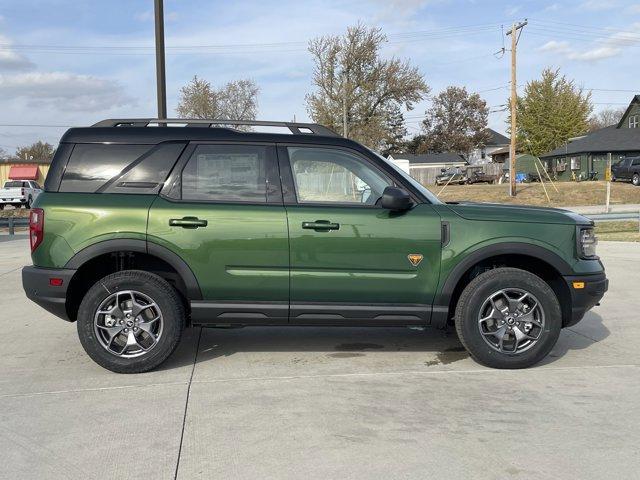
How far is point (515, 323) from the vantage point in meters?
4.78

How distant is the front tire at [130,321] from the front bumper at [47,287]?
7.7 inches

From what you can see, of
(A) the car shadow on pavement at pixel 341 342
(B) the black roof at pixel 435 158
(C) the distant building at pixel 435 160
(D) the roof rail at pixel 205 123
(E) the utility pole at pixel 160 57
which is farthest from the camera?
(B) the black roof at pixel 435 158

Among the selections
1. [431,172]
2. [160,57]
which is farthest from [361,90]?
[160,57]

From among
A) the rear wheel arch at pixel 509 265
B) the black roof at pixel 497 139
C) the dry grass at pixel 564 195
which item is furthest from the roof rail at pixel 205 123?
the black roof at pixel 497 139

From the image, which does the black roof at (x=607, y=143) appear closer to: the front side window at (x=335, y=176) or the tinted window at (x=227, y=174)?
the front side window at (x=335, y=176)

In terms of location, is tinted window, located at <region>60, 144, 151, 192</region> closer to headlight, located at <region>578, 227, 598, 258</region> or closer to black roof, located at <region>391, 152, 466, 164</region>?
headlight, located at <region>578, 227, 598, 258</region>

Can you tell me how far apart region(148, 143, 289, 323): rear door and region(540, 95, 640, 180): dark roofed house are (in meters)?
48.1

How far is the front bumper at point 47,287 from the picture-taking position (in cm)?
464

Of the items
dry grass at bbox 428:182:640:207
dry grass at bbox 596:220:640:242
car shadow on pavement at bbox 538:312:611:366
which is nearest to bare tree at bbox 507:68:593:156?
dry grass at bbox 428:182:640:207

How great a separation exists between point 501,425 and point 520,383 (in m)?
0.87

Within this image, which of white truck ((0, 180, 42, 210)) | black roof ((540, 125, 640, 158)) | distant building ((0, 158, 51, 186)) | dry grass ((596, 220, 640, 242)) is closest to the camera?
dry grass ((596, 220, 640, 242))

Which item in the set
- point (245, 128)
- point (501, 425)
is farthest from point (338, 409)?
point (245, 128)

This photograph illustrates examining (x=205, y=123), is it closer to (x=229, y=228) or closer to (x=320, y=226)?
(x=229, y=228)

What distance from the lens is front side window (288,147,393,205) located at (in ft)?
15.7
